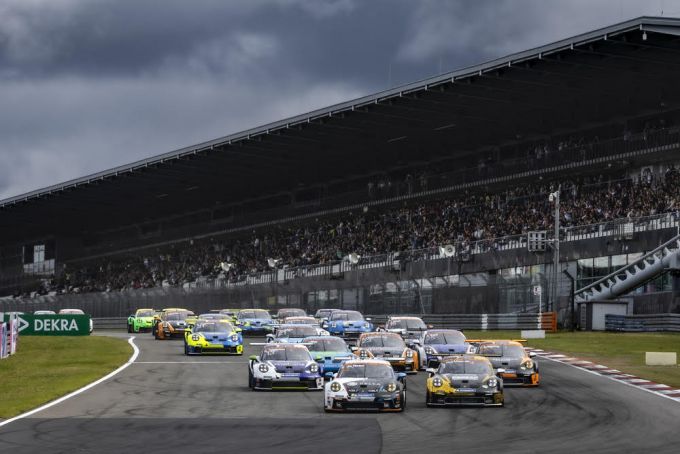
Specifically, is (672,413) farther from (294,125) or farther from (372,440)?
(294,125)

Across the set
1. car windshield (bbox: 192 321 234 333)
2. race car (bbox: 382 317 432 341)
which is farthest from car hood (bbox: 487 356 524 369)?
car windshield (bbox: 192 321 234 333)

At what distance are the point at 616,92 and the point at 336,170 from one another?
88.8 ft

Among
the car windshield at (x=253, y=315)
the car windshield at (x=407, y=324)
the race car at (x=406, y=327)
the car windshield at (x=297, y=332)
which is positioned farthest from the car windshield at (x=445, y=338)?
the car windshield at (x=253, y=315)

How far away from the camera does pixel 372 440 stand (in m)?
18.1

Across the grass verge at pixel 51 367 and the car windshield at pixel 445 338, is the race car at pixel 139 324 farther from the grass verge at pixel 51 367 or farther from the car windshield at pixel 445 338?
the car windshield at pixel 445 338

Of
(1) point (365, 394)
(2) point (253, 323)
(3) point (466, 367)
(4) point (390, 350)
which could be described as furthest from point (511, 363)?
(2) point (253, 323)

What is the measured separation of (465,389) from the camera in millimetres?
23359

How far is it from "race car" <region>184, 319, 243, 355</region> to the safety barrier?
18.4 metres

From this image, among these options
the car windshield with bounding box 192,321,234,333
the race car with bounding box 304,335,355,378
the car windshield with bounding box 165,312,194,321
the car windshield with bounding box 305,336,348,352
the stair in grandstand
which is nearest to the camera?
the race car with bounding box 304,335,355,378

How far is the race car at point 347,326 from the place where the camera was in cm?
4447

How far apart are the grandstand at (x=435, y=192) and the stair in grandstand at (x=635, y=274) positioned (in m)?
0.79

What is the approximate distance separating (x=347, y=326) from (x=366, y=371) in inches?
836

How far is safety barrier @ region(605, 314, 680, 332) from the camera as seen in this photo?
47469 millimetres

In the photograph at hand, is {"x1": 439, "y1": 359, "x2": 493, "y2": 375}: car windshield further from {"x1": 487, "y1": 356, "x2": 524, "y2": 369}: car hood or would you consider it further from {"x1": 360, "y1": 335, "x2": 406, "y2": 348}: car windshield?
{"x1": 360, "y1": 335, "x2": 406, "y2": 348}: car windshield
